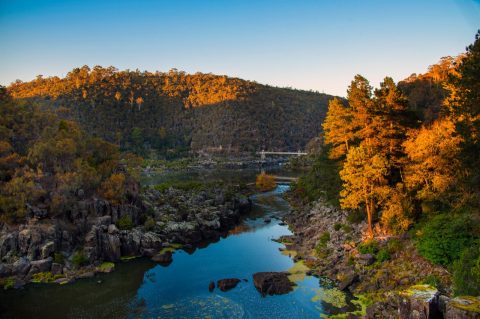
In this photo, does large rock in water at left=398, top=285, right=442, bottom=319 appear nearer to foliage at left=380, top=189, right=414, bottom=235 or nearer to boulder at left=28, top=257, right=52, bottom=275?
foliage at left=380, top=189, right=414, bottom=235

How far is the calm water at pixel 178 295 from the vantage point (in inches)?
1241

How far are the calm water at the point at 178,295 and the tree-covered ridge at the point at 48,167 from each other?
1057 centimetres

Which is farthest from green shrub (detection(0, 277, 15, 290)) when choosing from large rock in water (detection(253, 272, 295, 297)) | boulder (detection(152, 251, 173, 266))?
large rock in water (detection(253, 272, 295, 297))

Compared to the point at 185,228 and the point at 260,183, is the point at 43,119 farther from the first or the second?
the point at 260,183

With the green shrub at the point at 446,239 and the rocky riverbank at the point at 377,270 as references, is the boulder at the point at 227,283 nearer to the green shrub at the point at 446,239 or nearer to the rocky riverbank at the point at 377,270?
the rocky riverbank at the point at 377,270

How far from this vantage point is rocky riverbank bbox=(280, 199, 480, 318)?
57.8 feet

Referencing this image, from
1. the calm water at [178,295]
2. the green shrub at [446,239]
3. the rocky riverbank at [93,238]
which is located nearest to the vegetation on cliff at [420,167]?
the green shrub at [446,239]

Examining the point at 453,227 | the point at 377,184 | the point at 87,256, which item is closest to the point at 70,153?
the point at 87,256

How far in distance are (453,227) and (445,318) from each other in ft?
43.5

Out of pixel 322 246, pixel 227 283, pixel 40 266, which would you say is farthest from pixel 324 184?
pixel 40 266

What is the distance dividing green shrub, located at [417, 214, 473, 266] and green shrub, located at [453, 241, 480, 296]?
1.09m

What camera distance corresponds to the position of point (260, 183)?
97.2 meters

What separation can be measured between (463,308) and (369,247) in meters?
20.3

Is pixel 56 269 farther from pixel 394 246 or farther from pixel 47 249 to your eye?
pixel 394 246
